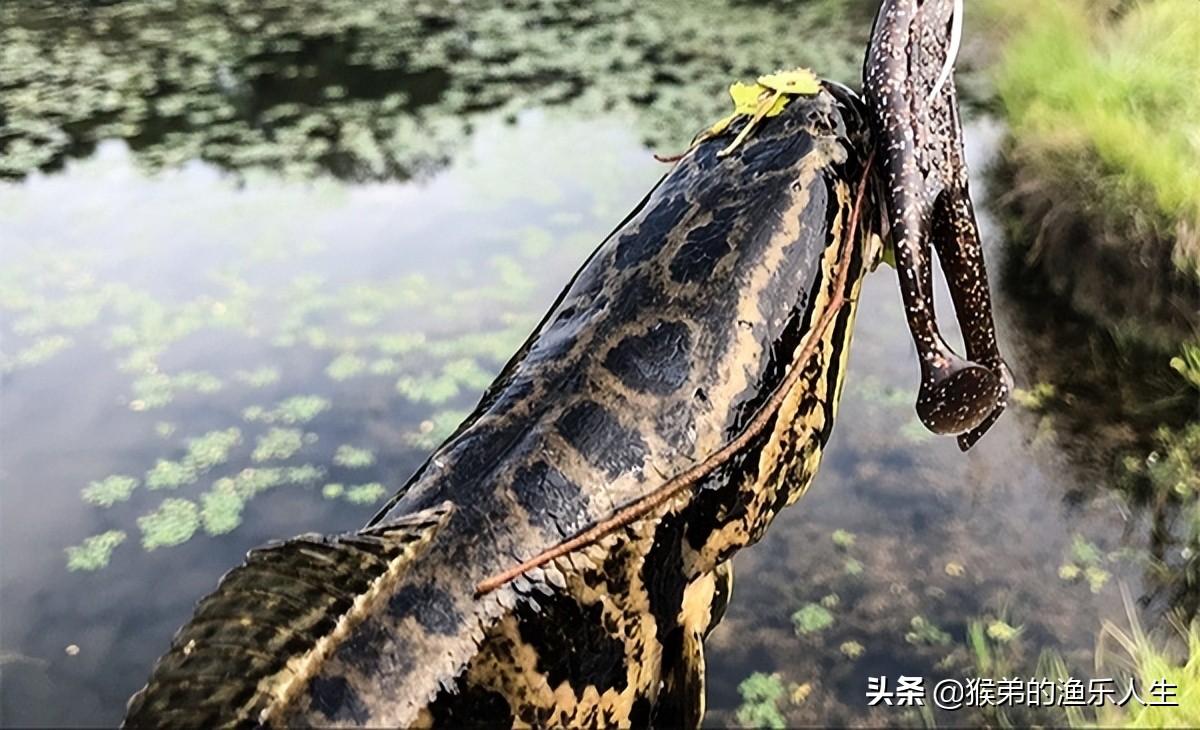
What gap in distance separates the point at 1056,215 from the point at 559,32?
26.3ft

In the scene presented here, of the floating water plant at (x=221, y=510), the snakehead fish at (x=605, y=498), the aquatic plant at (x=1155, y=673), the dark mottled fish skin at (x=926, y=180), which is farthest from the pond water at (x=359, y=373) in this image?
the snakehead fish at (x=605, y=498)

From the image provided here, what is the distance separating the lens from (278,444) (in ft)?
19.4

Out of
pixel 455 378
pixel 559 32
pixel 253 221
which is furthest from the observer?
pixel 559 32

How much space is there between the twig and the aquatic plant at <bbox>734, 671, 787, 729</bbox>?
294cm

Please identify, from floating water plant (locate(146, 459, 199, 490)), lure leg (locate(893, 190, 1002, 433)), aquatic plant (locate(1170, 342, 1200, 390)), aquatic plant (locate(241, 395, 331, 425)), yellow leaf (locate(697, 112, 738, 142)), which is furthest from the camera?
aquatic plant (locate(241, 395, 331, 425))

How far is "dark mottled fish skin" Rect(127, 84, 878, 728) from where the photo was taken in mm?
1234

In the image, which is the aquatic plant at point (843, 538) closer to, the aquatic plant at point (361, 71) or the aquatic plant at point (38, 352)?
the aquatic plant at point (361, 71)

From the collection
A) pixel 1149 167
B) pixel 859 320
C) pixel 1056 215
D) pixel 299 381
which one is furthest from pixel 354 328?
pixel 1149 167

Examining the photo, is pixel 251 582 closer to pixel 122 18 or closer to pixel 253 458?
pixel 253 458

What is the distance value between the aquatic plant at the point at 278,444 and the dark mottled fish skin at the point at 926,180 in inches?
183

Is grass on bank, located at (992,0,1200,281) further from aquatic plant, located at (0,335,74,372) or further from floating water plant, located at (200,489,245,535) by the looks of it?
aquatic plant, located at (0,335,74,372)

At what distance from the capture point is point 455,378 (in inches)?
252

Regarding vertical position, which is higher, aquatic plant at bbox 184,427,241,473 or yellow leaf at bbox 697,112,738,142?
yellow leaf at bbox 697,112,738,142

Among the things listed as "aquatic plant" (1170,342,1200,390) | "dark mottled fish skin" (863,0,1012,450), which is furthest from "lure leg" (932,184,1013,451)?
"aquatic plant" (1170,342,1200,390)
